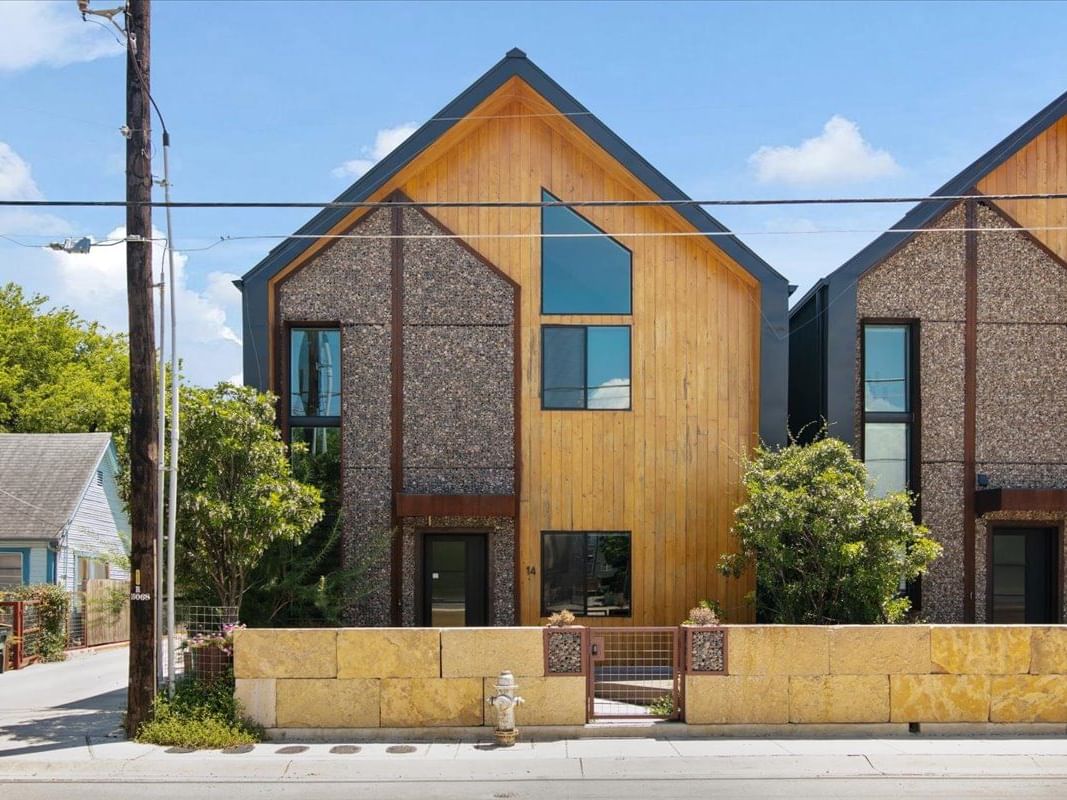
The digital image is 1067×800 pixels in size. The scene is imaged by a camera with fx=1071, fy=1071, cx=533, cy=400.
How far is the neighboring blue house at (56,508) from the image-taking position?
Result: 2441 centimetres

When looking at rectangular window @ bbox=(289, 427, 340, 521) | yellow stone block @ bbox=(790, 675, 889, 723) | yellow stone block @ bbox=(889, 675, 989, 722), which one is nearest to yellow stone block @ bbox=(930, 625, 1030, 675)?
yellow stone block @ bbox=(889, 675, 989, 722)

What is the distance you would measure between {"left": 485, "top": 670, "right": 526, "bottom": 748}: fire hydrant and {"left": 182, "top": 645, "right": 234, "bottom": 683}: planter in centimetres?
337

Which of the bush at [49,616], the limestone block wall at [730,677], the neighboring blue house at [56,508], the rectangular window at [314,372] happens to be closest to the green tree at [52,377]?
the neighboring blue house at [56,508]

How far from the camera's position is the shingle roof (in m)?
24.4

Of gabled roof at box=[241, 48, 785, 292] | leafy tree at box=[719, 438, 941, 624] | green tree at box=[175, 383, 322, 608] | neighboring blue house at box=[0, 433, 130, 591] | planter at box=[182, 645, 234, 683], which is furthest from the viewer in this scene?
neighboring blue house at box=[0, 433, 130, 591]

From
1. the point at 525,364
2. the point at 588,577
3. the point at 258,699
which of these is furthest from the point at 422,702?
the point at 525,364

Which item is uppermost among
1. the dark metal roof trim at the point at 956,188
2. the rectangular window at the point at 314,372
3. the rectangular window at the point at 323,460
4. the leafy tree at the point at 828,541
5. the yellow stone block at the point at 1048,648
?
the dark metal roof trim at the point at 956,188

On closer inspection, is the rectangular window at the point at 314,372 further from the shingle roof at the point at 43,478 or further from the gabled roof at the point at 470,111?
the shingle roof at the point at 43,478

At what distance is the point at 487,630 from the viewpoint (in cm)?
1271

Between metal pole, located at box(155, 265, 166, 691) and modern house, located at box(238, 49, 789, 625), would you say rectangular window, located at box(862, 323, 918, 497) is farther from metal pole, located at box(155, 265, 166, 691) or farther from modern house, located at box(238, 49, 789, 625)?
metal pole, located at box(155, 265, 166, 691)

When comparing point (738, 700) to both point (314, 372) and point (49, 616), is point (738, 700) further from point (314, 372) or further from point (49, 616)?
point (49, 616)

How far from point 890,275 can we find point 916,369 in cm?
158

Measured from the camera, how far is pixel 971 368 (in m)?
17.3

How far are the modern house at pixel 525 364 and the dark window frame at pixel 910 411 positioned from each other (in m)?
1.57
